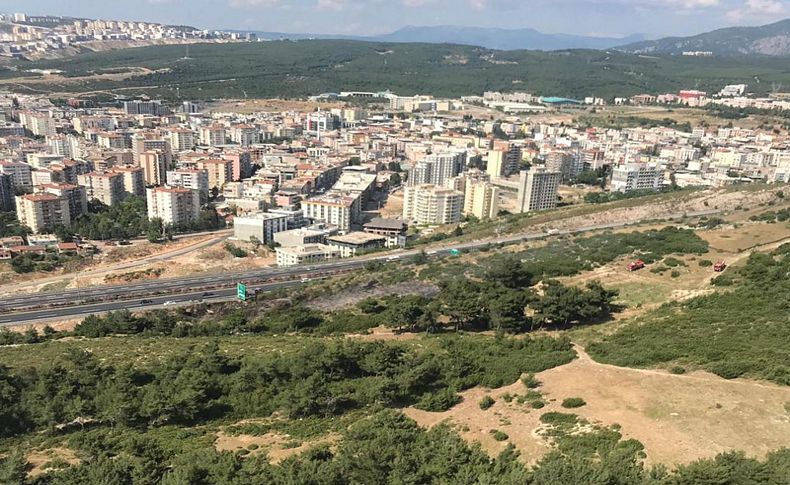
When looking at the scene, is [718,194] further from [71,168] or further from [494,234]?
[71,168]

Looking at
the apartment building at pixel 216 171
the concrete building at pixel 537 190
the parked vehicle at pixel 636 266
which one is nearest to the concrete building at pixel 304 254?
the concrete building at pixel 537 190

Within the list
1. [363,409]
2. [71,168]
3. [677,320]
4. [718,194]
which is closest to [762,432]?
[677,320]

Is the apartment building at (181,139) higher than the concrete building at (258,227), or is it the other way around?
the apartment building at (181,139)

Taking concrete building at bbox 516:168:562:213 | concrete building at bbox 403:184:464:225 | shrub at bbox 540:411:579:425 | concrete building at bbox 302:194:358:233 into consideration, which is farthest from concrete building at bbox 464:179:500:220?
shrub at bbox 540:411:579:425

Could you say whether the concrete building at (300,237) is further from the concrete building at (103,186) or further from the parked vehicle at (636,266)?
the parked vehicle at (636,266)

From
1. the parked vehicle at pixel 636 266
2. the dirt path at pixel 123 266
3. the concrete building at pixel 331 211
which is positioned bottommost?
the dirt path at pixel 123 266

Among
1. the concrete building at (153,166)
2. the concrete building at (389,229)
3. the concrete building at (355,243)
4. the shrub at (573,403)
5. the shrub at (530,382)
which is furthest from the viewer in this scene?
the concrete building at (153,166)

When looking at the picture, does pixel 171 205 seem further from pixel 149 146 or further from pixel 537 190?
pixel 537 190
